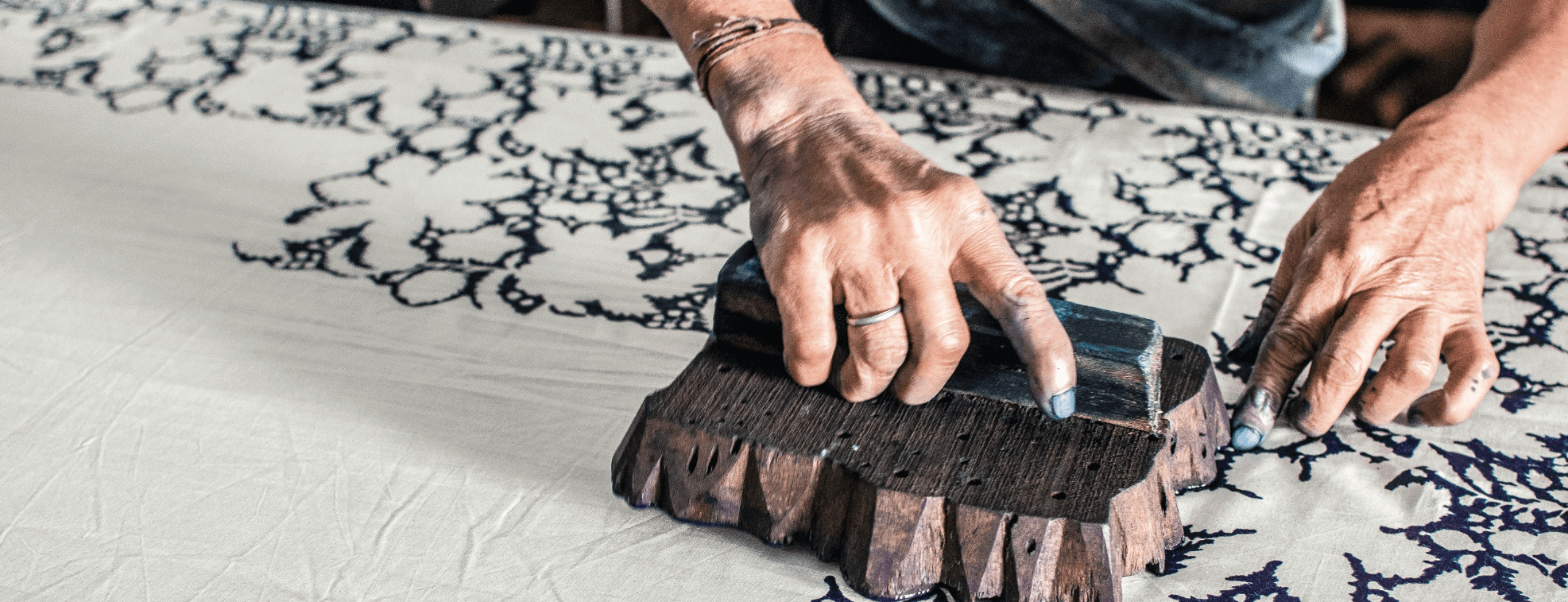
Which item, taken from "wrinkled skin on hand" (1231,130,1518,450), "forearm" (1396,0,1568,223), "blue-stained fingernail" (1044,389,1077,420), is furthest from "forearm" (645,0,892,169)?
"forearm" (1396,0,1568,223)

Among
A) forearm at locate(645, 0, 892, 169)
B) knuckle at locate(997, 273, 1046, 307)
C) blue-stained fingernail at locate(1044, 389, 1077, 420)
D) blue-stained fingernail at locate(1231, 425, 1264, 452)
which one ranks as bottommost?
blue-stained fingernail at locate(1231, 425, 1264, 452)

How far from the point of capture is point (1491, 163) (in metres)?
0.81

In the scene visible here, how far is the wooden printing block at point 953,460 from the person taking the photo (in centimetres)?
56

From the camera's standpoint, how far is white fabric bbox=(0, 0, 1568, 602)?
62 centimetres

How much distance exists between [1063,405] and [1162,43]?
37.3 inches

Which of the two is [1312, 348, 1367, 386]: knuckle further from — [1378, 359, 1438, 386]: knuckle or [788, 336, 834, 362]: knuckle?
[788, 336, 834, 362]: knuckle

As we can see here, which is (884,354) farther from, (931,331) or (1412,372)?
(1412,372)

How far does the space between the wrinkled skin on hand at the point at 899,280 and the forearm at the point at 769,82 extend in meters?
0.07

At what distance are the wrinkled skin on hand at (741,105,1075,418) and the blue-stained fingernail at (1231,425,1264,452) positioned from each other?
0.18 m

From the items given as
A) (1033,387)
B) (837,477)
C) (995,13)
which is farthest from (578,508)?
(995,13)

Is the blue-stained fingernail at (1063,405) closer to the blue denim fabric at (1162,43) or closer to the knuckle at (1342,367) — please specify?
the knuckle at (1342,367)

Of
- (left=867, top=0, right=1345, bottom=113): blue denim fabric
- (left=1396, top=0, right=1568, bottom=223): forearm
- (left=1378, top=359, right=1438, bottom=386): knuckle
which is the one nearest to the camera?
(left=1378, top=359, right=1438, bottom=386): knuckle

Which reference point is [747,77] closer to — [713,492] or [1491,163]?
[713,492]

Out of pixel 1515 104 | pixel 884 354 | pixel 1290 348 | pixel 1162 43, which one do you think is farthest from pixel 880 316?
pixel 1162 43
